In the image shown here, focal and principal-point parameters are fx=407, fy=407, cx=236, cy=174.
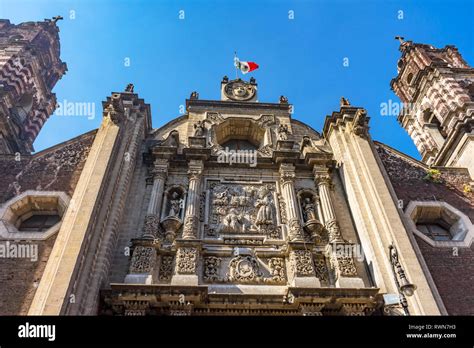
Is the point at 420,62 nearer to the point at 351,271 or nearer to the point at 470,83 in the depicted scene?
the point at 470,83

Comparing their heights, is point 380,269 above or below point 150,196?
below

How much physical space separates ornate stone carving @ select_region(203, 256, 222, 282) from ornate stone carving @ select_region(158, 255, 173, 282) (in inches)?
38.9

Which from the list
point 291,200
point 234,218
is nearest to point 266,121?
point 291,200

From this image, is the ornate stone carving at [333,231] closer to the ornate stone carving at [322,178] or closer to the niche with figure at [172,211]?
the ornate stone carving at [322,178]

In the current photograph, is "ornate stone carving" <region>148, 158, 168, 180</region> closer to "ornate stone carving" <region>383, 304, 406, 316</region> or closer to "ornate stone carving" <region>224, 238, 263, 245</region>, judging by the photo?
"ornate stone carving" <region>224, 238, 263, 245</region>

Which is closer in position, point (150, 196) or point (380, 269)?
point (380, 269)

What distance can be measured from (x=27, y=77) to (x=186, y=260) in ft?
63.0

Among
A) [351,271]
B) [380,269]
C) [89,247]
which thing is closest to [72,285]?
[89,247]

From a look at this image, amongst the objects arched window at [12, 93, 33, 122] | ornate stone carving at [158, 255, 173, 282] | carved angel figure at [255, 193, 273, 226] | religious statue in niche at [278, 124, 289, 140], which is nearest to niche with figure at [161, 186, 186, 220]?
ornate stone carving at [158, 255, 173, 282]

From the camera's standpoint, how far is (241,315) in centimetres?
1046

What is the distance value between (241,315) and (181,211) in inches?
165

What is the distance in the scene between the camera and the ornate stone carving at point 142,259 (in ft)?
36.4

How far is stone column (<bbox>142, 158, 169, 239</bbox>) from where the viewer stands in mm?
12273

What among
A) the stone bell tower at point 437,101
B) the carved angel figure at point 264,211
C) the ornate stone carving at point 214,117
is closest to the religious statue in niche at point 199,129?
the ornate stone carving at point 214,117
